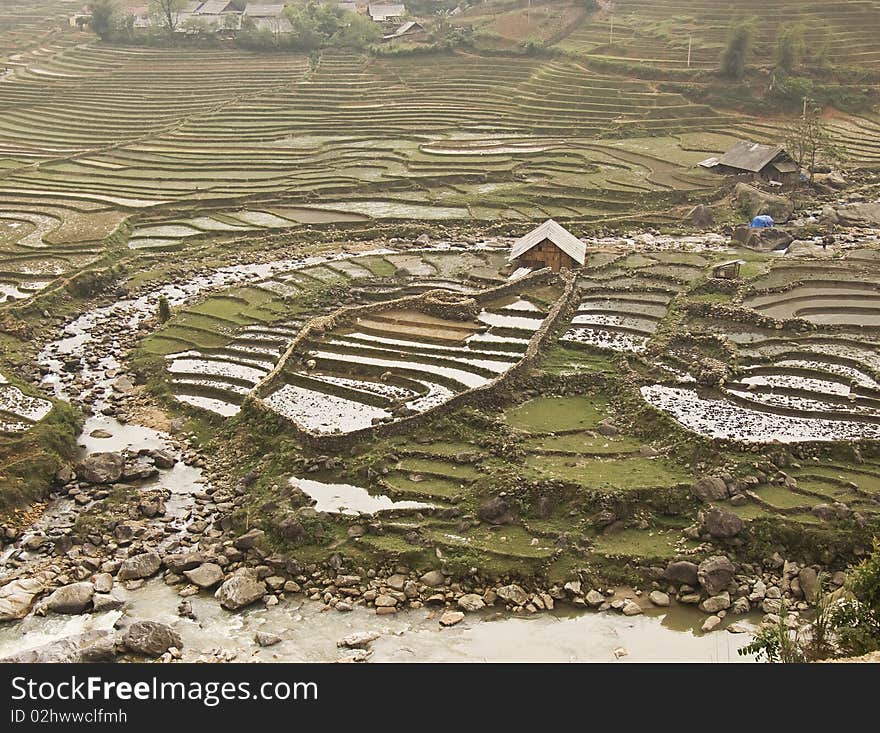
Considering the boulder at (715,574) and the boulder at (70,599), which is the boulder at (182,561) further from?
the boulder at (715,574)

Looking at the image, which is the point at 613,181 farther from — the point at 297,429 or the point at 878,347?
the point at 297,429

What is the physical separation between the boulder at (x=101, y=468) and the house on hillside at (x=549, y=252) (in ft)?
60.4

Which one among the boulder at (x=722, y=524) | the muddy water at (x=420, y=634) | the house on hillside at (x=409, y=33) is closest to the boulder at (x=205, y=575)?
the muddy water at (x=420, y=634)

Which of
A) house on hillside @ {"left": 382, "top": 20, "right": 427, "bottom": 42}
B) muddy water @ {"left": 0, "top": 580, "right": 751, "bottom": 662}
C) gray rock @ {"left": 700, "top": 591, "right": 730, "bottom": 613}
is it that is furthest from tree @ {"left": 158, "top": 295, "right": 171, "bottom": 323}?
house on hillside @ {"left": 382, "top": 20, "right": 427, "bottom": 42}

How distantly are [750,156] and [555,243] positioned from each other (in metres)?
19.0

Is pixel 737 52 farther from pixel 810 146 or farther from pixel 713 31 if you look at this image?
pixel 810 146

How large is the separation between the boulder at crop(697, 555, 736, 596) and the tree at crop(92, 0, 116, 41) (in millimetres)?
79799

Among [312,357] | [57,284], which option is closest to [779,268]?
[312,357]

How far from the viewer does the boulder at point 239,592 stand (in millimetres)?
21297

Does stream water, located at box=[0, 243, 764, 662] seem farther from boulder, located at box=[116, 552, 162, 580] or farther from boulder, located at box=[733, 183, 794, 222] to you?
boulder, located at box=[733, 183, 794, 222]

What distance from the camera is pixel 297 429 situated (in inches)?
1031

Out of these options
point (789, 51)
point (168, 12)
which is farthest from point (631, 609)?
point (168, 12)

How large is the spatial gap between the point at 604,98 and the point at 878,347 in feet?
126
